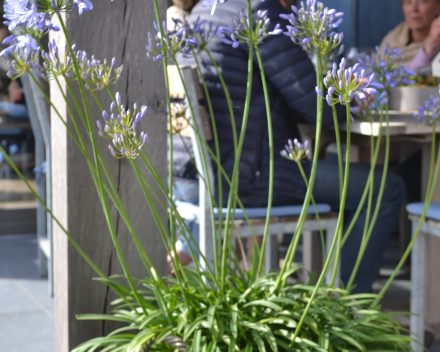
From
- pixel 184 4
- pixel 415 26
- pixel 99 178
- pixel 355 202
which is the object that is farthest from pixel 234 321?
pixel 415 26

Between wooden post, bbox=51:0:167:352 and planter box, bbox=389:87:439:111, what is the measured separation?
1201 mm

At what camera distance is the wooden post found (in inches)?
45.6

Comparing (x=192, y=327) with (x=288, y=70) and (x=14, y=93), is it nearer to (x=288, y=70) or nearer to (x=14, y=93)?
(x=288, y=70)

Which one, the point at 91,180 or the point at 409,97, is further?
the point at 409,97

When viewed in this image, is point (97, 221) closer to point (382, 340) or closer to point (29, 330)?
point (382, 340)

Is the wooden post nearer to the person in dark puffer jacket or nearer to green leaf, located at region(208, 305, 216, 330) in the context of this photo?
green leaf, located at region(208, 305, 216, 330)

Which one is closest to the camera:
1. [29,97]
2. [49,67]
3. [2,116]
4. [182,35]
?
[49,67]

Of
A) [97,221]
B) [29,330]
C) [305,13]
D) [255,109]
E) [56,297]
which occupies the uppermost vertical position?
[305,13]

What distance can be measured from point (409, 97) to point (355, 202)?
43 centimetres

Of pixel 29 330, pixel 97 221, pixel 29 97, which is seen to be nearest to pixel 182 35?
pixel 97 221

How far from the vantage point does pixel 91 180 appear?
3.87 feet

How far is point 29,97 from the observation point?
2852 millimetres

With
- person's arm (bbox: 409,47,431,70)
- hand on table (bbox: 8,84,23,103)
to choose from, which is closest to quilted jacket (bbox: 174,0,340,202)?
person's arm (bbox: 409,47,431,70)

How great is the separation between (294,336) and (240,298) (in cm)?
14
